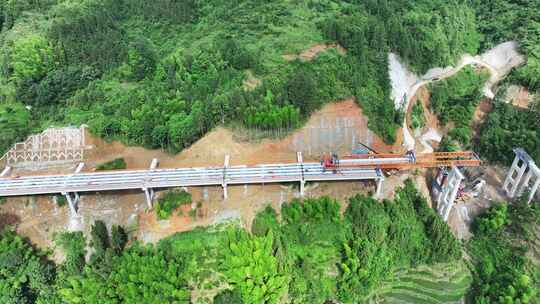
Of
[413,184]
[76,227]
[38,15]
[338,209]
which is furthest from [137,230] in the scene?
[38,15]

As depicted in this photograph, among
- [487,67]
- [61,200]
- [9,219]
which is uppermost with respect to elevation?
[487,67]

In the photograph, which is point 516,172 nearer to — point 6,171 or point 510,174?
point 510,174

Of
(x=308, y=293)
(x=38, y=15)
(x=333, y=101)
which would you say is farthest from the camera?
(x=38, y=15)

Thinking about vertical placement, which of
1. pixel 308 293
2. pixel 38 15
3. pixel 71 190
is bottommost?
pixel 308 293

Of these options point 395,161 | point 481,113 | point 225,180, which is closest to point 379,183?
point 395,161

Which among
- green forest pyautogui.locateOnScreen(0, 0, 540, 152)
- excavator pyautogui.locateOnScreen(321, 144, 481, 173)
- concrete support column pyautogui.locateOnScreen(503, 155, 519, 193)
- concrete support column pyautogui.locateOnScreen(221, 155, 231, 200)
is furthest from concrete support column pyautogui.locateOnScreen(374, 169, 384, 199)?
concrete support column pyautogui.locateOnScreen(503, 155, 519, 193)

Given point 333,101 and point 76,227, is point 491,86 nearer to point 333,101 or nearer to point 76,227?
point 333,101

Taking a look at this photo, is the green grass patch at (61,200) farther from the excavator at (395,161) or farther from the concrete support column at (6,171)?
the excavator at (395,161)

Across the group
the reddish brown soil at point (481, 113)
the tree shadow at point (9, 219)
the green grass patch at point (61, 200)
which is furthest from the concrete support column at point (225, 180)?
the reddish brown soil at point (481, 113)
